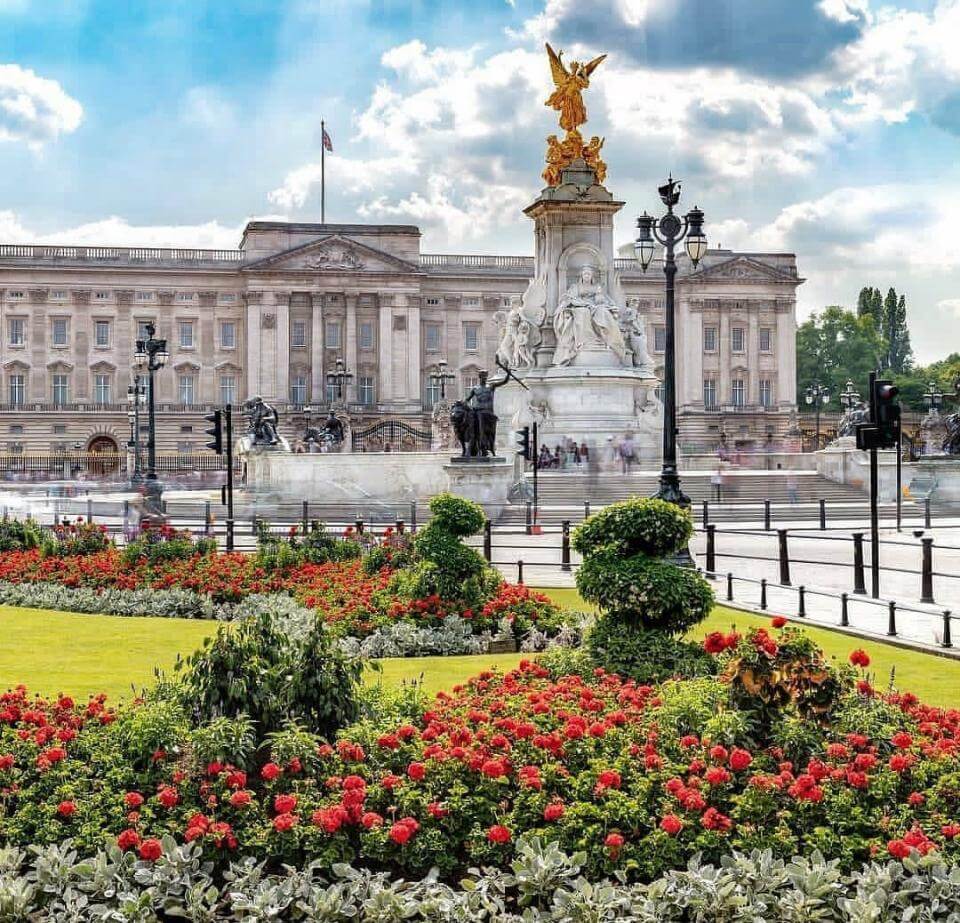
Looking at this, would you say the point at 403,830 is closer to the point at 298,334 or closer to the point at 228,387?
the point at 298,334

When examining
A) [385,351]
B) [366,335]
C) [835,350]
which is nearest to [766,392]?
[835,350]

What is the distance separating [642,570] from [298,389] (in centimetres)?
9270

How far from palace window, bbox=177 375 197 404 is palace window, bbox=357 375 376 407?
41.7 ft

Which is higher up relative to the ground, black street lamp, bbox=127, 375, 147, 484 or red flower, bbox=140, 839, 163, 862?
black street lamp, bbox=127, 375, 147, 484

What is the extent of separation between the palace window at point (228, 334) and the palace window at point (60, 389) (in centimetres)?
1200

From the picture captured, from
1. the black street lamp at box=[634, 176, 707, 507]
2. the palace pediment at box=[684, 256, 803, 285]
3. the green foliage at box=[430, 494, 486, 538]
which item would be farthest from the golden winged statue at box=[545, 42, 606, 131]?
the palace pediment at box=[684, 256, 803, 285]

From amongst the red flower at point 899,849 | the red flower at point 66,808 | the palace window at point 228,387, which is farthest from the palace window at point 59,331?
the red flower at point 899,849

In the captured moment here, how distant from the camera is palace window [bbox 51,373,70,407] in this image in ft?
332

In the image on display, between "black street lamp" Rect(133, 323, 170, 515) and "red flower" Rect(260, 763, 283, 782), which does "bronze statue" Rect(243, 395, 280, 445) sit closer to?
"black street lamp" Rect(133, 323, 170, 515)

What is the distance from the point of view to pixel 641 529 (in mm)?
11117

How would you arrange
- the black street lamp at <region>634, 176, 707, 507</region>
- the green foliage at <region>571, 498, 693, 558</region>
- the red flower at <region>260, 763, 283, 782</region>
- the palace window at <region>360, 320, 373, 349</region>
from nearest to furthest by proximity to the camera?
the red flower at <region>260, 763, 283, 782</region>, the green foliage at <region>571, 498, 693, 558</region>, the black street lamp at <region>634, 176, 707, 507</region>, the palace window at <region>360, 320, 373, 349</region>

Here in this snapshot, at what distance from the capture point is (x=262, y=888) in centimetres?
619

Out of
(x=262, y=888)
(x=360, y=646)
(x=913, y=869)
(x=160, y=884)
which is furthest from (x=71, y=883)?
(x=360, y=646)

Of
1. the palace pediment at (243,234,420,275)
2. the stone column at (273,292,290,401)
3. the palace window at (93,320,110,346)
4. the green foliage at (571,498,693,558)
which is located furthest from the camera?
the palace window at (93,320,110,346)
